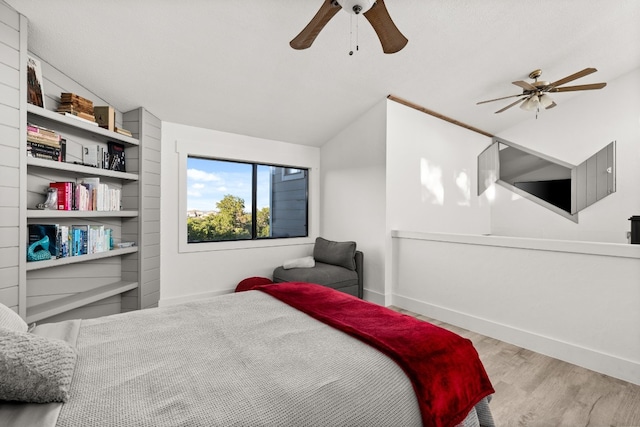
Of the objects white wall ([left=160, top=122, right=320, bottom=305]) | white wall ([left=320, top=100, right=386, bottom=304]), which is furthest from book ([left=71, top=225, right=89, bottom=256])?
white wall ([left=320, top=100, right=386, bottom=304])

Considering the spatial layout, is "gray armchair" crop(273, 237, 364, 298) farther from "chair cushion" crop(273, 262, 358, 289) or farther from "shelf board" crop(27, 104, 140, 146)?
"shelf board" crop(27, 104, 140, 146)

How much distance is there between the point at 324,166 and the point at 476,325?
9.54 ft

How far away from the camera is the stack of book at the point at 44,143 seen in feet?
7.43

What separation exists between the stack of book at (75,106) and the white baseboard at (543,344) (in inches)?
148

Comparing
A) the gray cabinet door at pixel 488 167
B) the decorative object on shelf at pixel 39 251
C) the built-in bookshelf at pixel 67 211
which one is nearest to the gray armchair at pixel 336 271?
the built-in bookshelf at pixel 67 211

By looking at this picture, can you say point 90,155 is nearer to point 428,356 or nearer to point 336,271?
point 336,271

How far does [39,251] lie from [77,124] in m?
A: 1.05

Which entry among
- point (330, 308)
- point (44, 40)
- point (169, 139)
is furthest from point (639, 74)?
point (44, 40)

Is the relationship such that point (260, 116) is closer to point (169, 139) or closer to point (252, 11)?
point (169, 139)

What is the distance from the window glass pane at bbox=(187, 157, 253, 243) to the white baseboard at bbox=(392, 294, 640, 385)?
2.55 m

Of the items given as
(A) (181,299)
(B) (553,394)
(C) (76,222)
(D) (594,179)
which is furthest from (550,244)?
(C) (76,222)

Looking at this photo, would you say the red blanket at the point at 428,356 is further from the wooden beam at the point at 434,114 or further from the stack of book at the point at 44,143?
the wooden beam at the point at 434,114

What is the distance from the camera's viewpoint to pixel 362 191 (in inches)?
162

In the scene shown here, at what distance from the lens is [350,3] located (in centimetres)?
175
